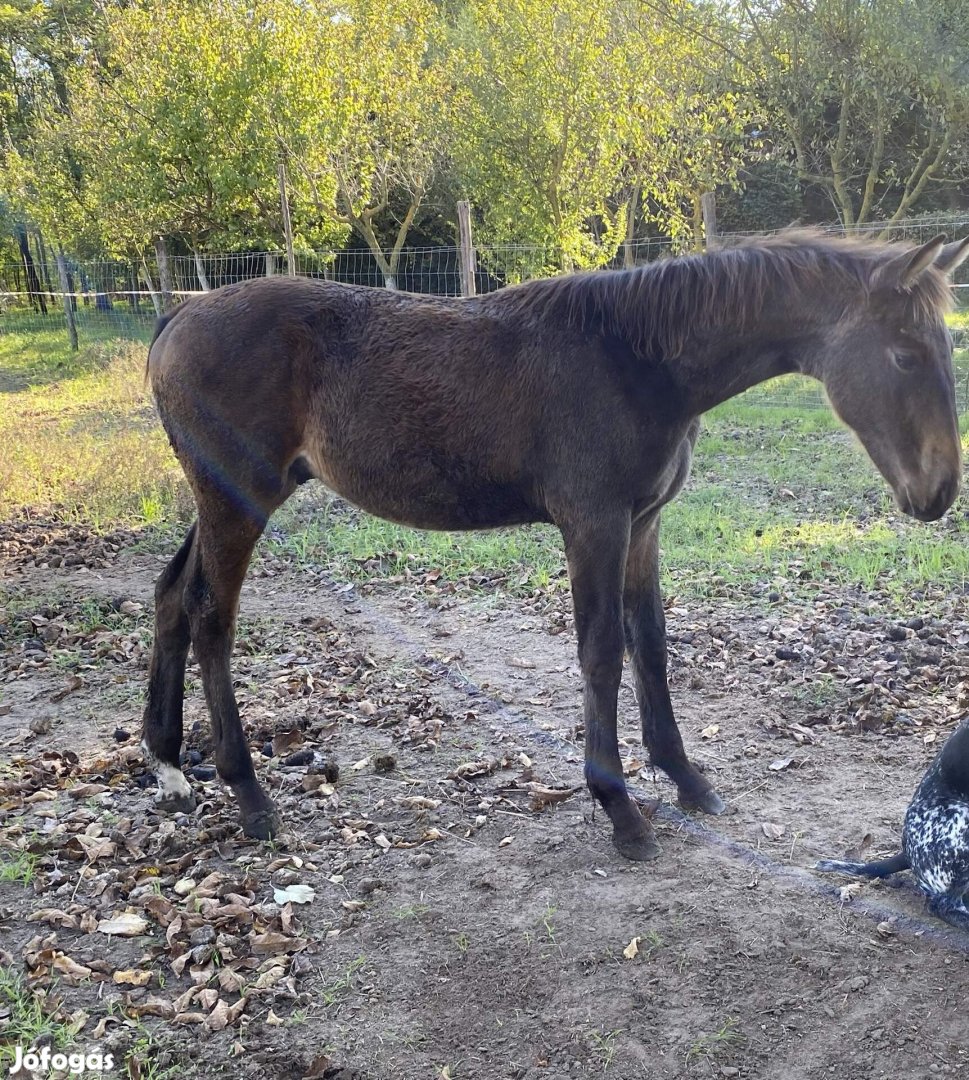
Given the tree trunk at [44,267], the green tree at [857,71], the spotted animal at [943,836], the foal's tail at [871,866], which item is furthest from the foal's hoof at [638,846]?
the tree trunk at [44,267]

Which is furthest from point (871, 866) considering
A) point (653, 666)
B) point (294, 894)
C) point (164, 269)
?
point (164, 269)

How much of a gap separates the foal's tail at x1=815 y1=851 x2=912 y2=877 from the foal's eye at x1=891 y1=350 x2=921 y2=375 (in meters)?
1.61

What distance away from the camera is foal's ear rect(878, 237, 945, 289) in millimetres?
2846

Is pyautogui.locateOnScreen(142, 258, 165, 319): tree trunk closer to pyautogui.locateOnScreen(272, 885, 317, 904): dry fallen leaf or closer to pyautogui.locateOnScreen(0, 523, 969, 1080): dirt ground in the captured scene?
pyautogui.locateOnScreen(0, 523, 969, 1080): dirt ground

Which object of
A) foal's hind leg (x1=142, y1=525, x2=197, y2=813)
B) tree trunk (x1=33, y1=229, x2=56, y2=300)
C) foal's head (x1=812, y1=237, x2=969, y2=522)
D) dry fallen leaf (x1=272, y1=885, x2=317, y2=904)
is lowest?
dry fallen leaf (x1=272, y1=885, x2=317, y2=904)

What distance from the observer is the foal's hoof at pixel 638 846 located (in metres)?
3.34

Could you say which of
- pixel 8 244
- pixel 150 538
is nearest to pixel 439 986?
pixel 150 538

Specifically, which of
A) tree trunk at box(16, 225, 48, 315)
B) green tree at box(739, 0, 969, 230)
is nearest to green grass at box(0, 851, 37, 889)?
green tree at box(739, 0, 969, 230)

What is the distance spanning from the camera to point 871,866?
10.3 feet

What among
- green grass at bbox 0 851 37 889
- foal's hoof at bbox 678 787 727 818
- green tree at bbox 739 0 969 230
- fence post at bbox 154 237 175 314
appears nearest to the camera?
green grass at bbox 0 851 37 889

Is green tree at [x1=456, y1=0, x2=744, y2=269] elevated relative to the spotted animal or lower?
elevated

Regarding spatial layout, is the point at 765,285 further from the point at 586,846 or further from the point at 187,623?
the point at 187,623

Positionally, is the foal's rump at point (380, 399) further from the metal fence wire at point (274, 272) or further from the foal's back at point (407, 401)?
the metal fence wire at point (274, 272)

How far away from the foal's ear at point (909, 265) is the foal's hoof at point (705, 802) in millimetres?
2038
